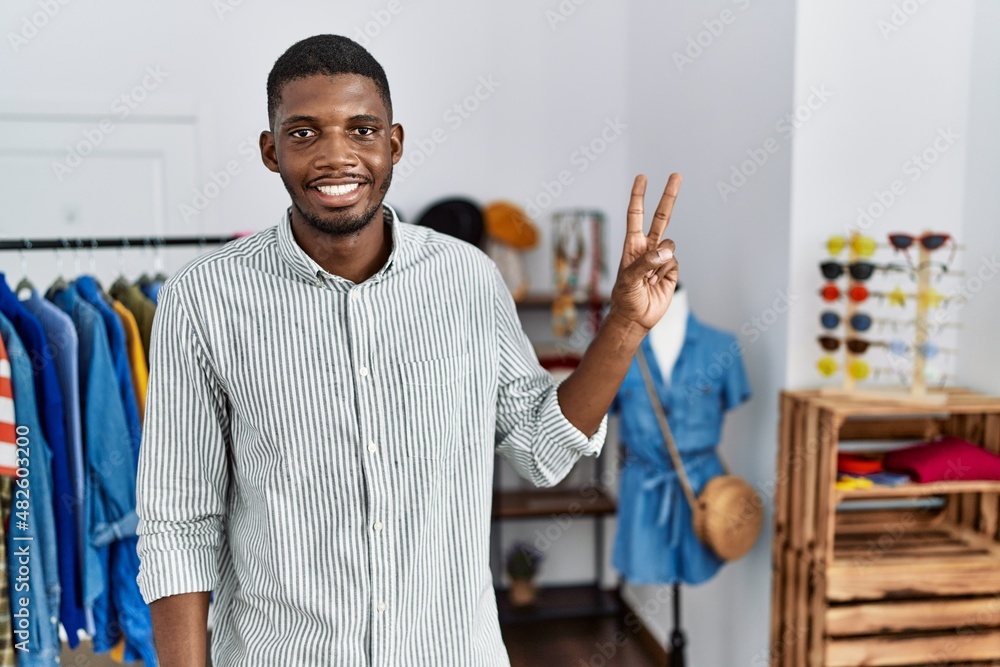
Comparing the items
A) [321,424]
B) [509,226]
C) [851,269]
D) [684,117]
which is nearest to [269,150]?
[321,424]

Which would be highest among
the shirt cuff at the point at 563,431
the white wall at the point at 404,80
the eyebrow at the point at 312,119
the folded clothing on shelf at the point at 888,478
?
the white wall at the point at 404,80

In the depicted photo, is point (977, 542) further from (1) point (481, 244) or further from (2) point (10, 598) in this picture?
(2) point (10, 598)

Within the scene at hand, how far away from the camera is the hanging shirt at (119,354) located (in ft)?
6.44

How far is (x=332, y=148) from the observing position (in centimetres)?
109

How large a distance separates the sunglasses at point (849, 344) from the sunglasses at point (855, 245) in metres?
0.21

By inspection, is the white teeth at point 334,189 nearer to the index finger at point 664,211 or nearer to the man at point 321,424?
the man at point 321,424

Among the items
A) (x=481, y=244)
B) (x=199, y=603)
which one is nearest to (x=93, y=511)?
(x=199, y=603)

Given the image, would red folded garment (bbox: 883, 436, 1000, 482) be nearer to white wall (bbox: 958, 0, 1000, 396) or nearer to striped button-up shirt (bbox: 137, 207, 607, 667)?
white wall (bbox: 958, 0, 1000, 396)

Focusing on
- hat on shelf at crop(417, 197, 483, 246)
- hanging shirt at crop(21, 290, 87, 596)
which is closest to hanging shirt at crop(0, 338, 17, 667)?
hanging shirt at crop(21, 290, 87, 596)

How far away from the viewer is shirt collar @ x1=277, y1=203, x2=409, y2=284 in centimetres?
115

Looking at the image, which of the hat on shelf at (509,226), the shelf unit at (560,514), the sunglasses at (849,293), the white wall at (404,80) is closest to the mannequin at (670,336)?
the sunglasses at (849,293)

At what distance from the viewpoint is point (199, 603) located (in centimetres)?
114

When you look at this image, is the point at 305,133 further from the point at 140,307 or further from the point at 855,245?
the point at 855,245

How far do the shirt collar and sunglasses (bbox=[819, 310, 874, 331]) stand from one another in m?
1.37
